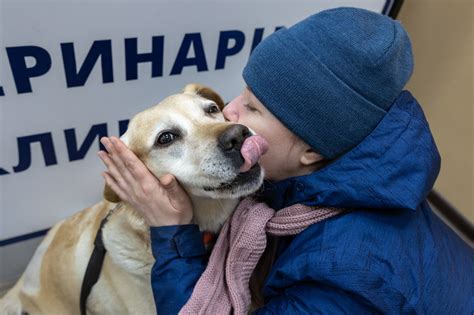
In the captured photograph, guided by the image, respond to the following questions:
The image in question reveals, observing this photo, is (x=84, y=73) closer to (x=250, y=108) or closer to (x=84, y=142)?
(x=84, y=142)

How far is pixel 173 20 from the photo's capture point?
130cm

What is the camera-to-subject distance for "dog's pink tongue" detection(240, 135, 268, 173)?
89 centimetres

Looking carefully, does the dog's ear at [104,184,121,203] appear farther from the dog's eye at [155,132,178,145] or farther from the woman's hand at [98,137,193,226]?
the dog's eye at [155,132,178,145]

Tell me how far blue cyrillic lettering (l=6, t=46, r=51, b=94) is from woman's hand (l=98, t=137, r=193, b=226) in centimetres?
41

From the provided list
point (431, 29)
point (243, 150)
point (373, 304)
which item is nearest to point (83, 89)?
point (243, 150)

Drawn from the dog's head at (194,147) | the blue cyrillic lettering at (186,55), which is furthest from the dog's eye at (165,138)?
the blue cyrillic lettering at (186,55)

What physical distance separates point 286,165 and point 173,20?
65cm

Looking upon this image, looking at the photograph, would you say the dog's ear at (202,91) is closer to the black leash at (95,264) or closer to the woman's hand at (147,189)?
the woman's hand at (147,189)

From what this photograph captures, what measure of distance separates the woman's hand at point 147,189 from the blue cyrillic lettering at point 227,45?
2.11 feet

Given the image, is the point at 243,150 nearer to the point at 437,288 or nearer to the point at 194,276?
the point at 194,276

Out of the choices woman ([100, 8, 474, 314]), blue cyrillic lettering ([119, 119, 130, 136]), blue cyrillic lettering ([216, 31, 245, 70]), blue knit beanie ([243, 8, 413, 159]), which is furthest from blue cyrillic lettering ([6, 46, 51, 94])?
blue knit beanie ([243, 8, 413, 159])

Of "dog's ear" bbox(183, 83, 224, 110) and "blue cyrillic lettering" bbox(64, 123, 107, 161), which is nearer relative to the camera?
"dog's ear" bbox(183, 83, 224, 110)

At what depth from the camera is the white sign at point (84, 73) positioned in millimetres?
1168

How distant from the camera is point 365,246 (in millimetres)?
832
